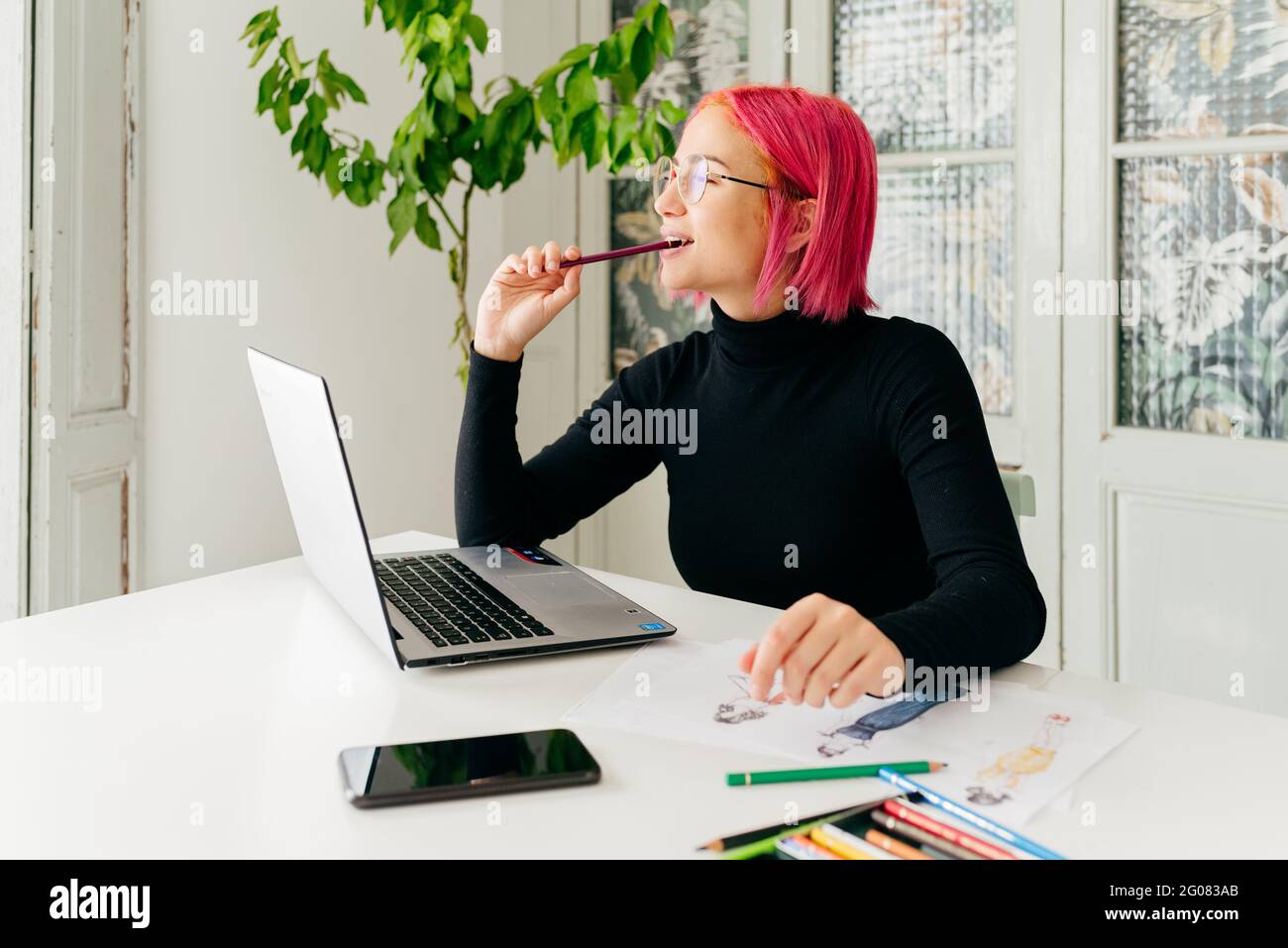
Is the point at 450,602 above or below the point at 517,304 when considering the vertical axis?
below

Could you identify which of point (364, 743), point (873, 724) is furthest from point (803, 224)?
point (364, 743)

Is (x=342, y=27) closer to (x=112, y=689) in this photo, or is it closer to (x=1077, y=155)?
(x=1077, y=155)

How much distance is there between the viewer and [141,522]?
7.52 ft

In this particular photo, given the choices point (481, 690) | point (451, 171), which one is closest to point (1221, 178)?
point (451, 171)

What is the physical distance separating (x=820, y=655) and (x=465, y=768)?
0.26 meters

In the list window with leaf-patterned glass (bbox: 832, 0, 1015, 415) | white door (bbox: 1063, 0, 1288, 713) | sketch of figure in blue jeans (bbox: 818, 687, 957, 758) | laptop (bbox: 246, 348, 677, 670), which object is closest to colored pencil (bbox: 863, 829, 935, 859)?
sketch of figure in blue jeans (bbox: 818, 687, 957, 758)

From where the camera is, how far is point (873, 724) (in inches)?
37.0

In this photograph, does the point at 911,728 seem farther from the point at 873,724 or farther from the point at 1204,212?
the point at 1204,212

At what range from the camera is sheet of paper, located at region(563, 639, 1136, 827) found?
2.74ft

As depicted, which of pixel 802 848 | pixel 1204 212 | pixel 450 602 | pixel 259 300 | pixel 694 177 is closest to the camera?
pixel 802 848

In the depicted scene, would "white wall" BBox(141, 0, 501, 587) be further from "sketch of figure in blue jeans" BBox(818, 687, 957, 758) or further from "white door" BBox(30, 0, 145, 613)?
"sketch of figure in blue jeans" BBox(818, 687, 957, 758)

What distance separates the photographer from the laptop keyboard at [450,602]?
1136 mm

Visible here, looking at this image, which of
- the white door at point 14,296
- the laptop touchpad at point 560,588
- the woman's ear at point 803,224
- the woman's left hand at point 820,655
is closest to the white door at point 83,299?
the white door at point 14,296

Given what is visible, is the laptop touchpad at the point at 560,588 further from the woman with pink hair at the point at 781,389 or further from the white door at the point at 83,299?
the white door at the point at 83,299
